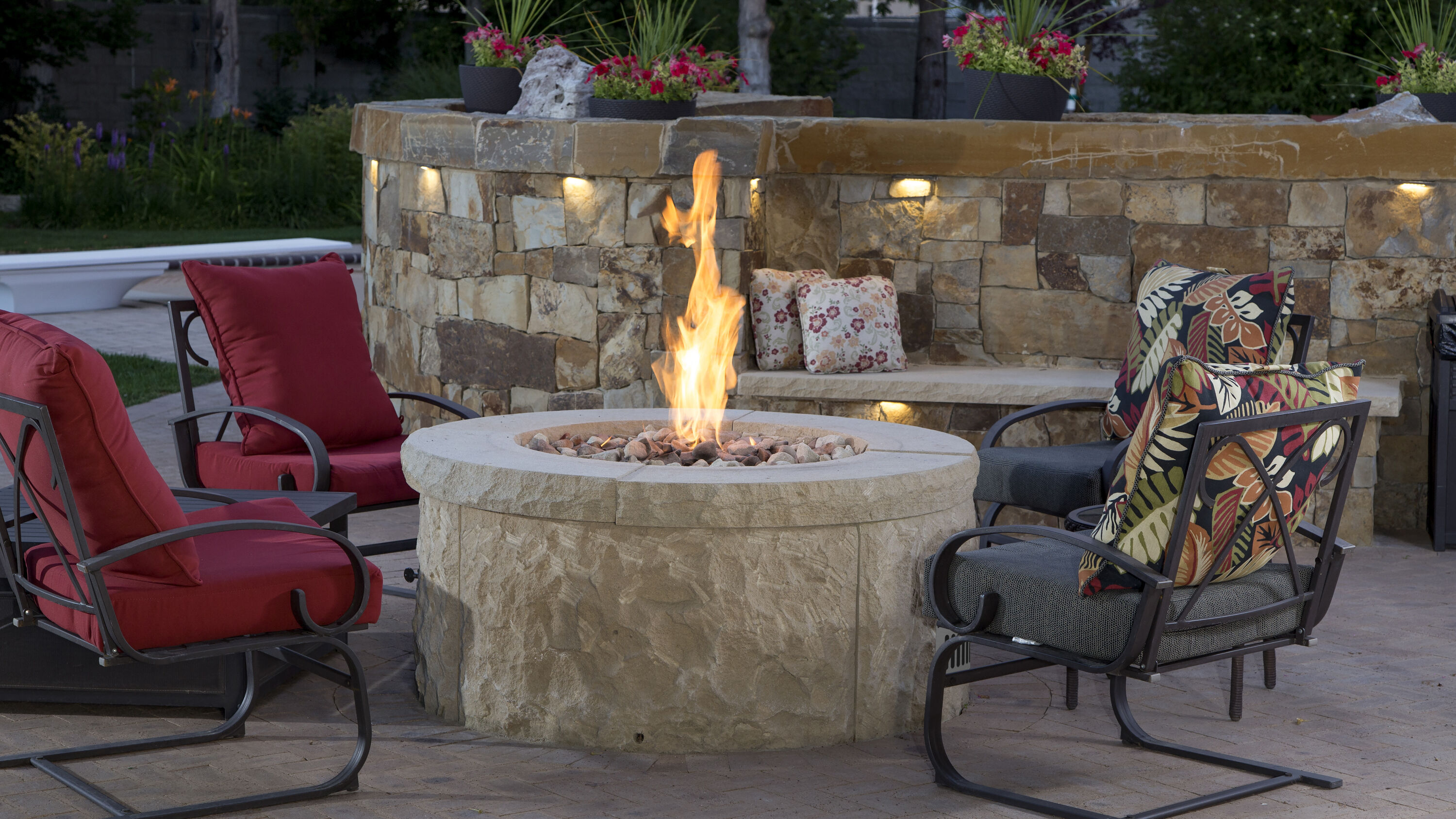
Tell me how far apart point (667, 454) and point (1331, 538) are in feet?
5.58

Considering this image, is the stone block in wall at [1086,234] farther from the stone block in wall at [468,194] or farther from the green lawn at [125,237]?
the green lawn at [125,237]

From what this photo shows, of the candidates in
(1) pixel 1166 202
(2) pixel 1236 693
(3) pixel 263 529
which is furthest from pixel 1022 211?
(3) pixel 263 529

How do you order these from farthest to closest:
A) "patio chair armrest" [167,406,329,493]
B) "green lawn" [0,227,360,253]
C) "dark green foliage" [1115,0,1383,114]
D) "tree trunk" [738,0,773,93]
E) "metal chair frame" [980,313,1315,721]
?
"tree trunk" [738,0,773,93], "green lawn" [0,227,360,253], "dark green foliage" [1115,0,1383,114], "patio chair armrest" [167,406,329,493], "metal chair frame" [980,313,1315,721]

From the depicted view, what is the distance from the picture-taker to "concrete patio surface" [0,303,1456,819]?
3.35 m

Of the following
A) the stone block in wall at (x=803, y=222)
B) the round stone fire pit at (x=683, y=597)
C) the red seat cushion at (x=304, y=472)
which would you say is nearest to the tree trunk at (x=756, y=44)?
the stone block in wall at (x=803, y=222)

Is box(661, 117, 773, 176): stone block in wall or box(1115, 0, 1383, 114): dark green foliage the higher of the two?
box(1115, 0, 1383, 114): dark green foliage

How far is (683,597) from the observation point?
361 centimetres

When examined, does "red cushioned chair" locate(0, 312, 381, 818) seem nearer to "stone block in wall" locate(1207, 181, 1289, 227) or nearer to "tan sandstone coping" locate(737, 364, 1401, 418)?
"tan sandstone coping" locate(737, 364, 1401, 418)

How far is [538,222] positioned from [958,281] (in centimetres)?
173

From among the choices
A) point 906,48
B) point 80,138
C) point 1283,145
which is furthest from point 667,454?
point 906,48

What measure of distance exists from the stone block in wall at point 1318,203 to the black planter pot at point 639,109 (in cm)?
242

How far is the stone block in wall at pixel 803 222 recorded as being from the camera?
6.37 meters

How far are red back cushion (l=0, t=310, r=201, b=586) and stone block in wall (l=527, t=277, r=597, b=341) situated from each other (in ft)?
9.90

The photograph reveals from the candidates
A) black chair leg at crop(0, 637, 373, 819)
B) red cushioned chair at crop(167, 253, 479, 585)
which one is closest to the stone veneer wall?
red cushioned chair at crop(167, 253, 479, 585)
